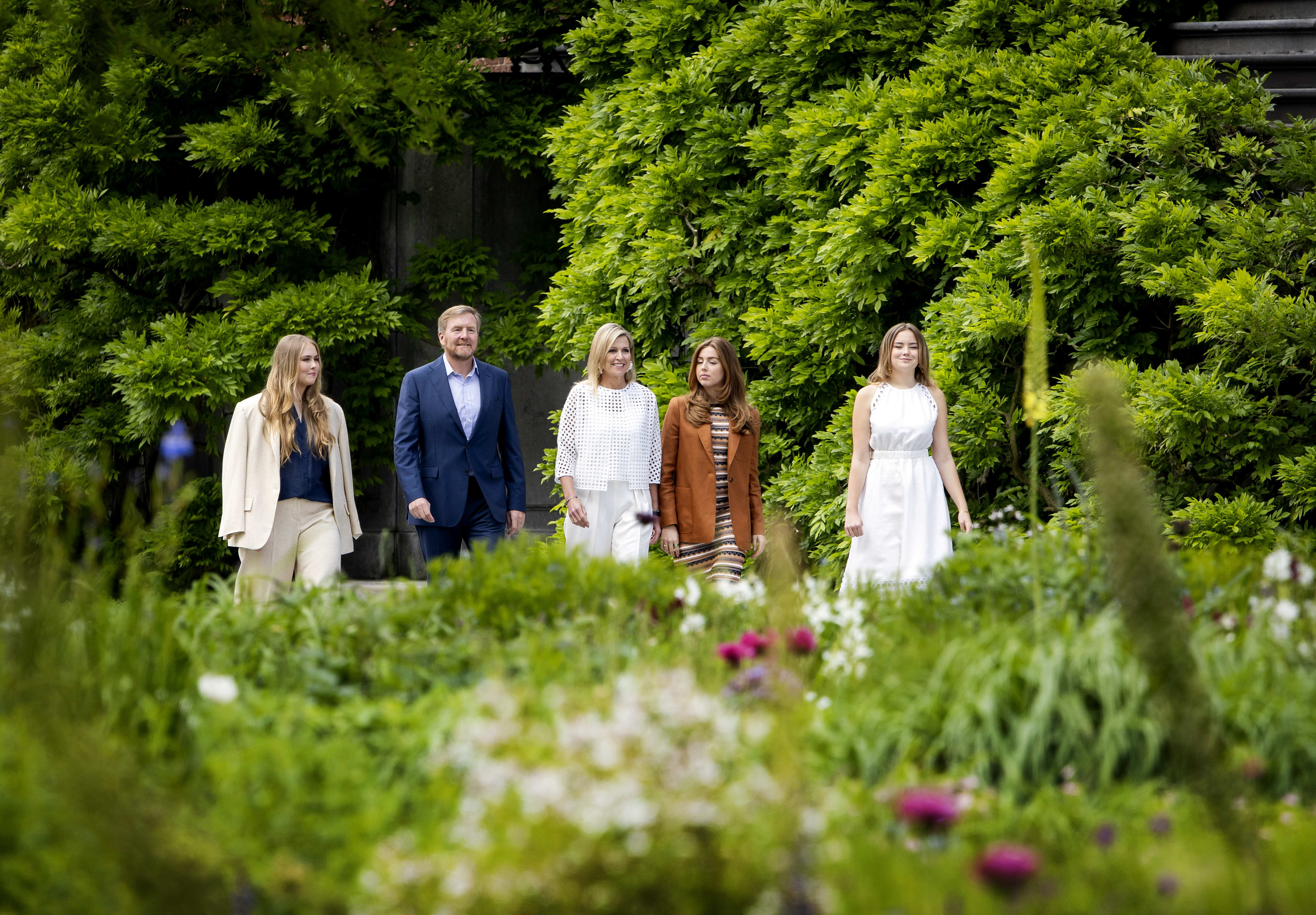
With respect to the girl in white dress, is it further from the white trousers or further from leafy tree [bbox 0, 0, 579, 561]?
leafy tree [bbox 0, 0, 579, 561]

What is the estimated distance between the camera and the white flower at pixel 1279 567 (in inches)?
137

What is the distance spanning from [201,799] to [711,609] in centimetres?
187

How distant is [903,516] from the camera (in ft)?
21.9

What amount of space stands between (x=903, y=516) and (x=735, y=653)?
138 inches

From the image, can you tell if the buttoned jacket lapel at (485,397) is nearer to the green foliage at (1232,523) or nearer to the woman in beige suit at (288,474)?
the woman in beige suit at (288,474)

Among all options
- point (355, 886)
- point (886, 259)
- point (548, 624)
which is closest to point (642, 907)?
point (355, 886)

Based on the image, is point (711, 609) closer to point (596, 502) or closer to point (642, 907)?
point (642, 907)

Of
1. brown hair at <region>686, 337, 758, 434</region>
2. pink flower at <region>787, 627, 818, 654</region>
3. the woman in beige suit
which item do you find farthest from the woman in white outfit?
pink flower at <region>787, 627, 818, 654</region>

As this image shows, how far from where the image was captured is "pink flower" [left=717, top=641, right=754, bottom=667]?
11.0ft

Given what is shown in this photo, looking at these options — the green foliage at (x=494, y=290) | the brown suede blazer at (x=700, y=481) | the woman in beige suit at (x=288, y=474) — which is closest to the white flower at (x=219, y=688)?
the woman in beige suit at (x=288, y=474)

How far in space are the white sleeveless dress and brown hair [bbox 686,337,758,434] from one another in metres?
0.71

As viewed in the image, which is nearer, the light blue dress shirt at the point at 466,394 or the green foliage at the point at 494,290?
the light blue dress shirt at the point at 466,394

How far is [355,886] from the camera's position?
2.38 meters

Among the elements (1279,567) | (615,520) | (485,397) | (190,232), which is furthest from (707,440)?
(190,232)
